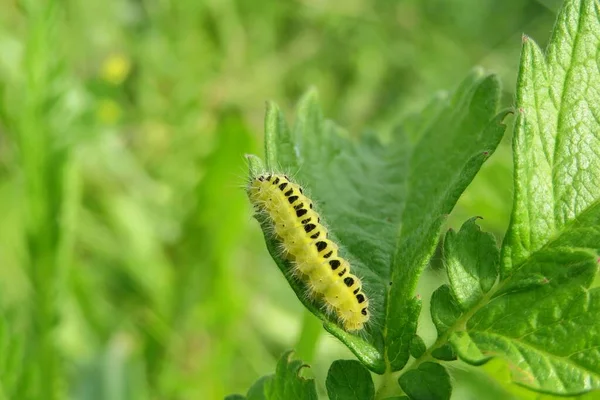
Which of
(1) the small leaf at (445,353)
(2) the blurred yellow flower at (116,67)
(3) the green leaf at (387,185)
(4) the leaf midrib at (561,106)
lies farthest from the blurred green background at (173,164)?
(4) the leaf midrib at (561,106)

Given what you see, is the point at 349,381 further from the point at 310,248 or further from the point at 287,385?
the point at 310,248

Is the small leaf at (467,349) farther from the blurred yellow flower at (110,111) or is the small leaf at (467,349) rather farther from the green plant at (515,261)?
the blurred yellow flower at (110,111)

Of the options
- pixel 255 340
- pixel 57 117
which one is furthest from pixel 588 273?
pixel 255 340

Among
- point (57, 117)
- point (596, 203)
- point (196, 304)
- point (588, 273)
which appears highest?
point (57, 117)

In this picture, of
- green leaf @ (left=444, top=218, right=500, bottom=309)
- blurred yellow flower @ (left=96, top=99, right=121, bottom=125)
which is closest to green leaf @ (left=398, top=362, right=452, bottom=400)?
green leaf @ (left=444, top=218, right=500, bottom=309)

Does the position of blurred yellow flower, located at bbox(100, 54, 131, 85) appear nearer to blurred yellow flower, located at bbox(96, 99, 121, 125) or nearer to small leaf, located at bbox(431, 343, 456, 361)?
blurred yellow flower, located at bbox(96, 99, 121, 125)

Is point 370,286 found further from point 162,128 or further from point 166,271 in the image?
point 162,128

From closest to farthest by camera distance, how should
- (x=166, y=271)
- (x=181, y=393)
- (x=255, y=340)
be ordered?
(x=181, y=393), (x=166, y=271), (x=255, y=340)
